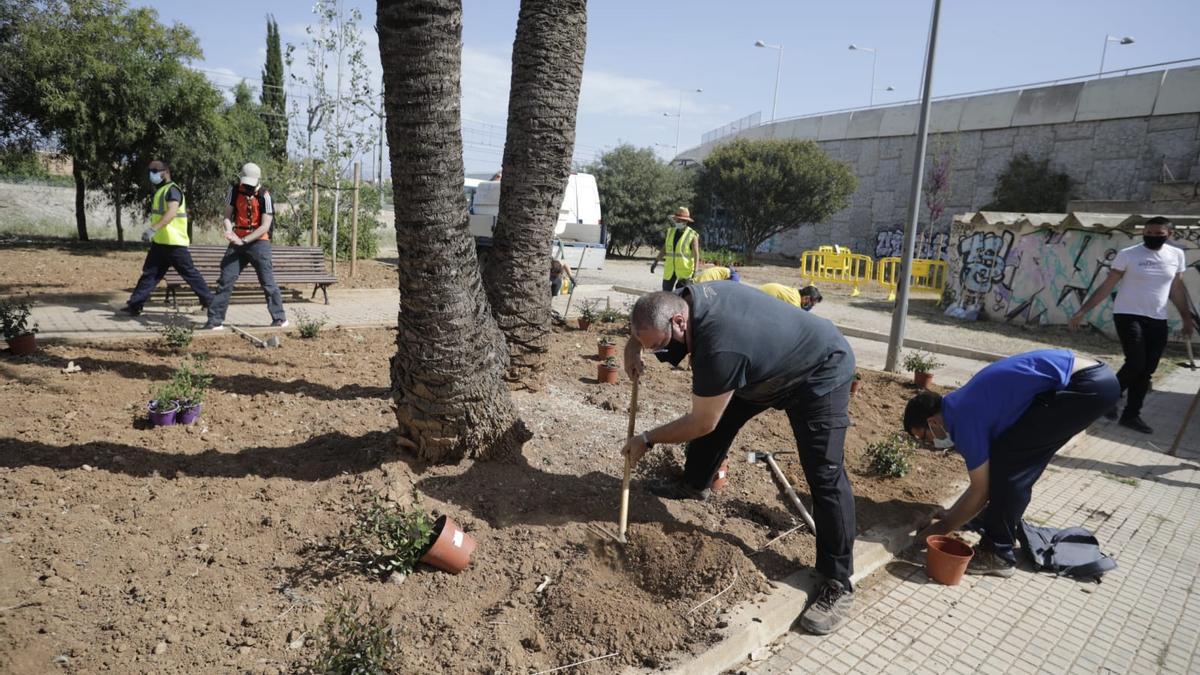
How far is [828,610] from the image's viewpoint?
323 cm

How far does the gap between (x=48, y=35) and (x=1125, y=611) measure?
17.9 meters

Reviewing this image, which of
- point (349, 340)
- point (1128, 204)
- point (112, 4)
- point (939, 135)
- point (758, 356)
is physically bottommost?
point (349, 340)

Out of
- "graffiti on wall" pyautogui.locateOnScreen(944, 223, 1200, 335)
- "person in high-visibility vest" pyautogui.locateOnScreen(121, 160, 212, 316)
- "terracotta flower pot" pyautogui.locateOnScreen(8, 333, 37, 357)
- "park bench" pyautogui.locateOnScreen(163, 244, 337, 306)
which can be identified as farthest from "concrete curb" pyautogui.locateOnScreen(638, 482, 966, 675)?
"graffiti on wall" pyautogui.locateOnScreen(944, 223, 1200, 335)

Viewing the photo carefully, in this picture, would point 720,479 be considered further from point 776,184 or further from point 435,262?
point 776,184

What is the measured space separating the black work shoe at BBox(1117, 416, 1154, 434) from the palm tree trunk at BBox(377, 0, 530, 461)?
21.3ft

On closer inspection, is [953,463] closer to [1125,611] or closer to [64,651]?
[1125,611]

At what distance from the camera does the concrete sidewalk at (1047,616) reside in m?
3.05

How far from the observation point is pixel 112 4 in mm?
13562

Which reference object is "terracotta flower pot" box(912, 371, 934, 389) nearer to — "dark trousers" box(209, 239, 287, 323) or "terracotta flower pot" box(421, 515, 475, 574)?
"terracotta flower pot" box(421, 515, 475, 574)

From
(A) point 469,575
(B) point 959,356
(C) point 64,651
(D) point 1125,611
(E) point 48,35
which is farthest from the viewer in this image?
(E) point 48,35

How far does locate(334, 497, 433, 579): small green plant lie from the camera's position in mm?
2969

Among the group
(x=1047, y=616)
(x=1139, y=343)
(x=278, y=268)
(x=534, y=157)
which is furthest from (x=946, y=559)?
(x=278, y=268)

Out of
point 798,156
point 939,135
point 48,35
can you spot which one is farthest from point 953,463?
point 939,135

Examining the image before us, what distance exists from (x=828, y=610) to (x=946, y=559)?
91 cm
